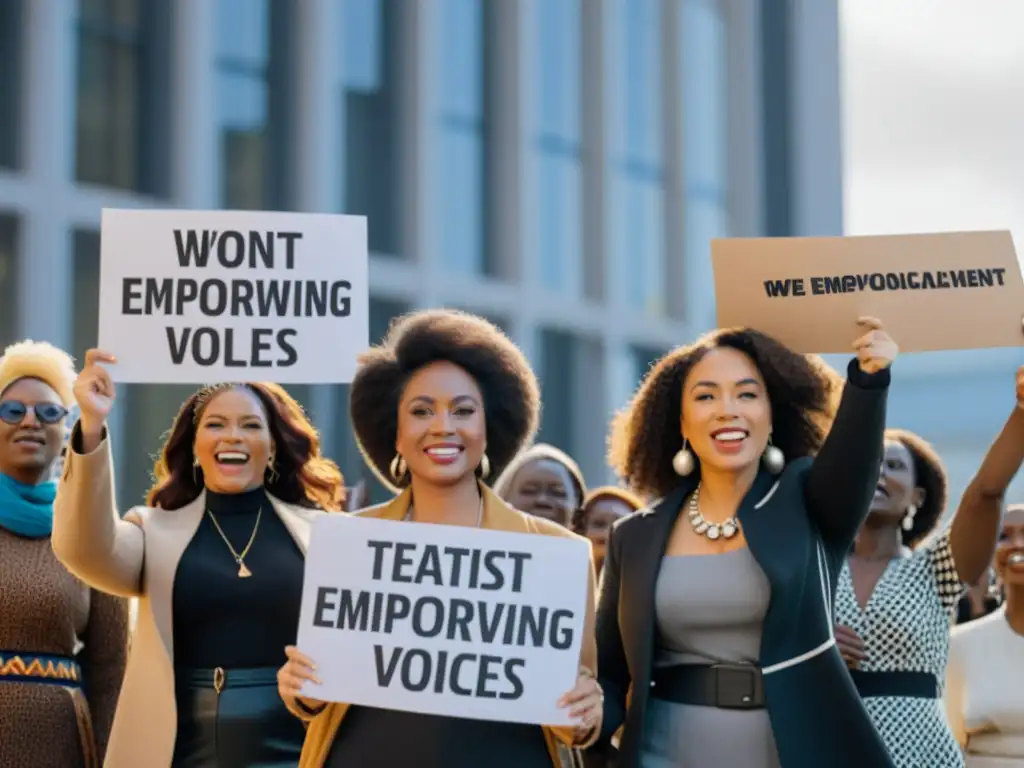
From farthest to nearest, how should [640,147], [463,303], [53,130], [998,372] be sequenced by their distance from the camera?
1. [998,372]
2. [640,147]
3. [463,303]
4. [53,130]

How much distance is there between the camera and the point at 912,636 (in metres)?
5.99

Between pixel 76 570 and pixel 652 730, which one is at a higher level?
pixel 76 570

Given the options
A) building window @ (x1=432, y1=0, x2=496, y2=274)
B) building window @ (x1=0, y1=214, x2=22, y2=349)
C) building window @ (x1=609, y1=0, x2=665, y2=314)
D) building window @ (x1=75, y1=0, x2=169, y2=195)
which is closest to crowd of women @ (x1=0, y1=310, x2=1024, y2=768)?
building window @ (x1=0, y1=214, x2=22, y2=349)

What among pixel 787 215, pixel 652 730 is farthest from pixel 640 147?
pixel 652 730

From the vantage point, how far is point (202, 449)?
20.1 ft

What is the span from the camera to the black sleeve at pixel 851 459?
4.70m

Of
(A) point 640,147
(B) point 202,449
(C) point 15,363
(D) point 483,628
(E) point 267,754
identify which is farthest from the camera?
(A) point 640,147

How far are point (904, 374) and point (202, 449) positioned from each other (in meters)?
69.4

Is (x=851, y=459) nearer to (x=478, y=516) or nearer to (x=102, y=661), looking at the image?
(x=478, y=516)

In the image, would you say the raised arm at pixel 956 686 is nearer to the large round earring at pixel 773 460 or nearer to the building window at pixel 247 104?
the large round earring at pixel 773 460

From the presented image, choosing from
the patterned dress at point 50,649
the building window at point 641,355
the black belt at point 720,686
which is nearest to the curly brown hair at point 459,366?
A: the black belt at point 720,686

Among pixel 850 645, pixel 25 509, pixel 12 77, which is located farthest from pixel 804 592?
pixel 12 77

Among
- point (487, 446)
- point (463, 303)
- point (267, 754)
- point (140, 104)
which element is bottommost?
point (267, 754)

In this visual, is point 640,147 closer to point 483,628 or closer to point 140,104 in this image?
point 140,104
